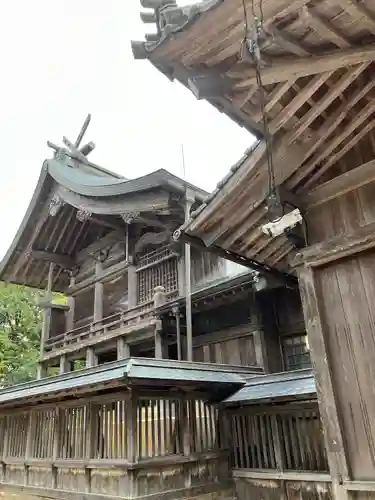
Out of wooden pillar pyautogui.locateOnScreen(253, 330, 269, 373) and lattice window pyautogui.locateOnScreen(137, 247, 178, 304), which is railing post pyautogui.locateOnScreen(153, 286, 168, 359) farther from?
wooden pillar pyautogui.locateOnScreen(253, 330, 269, 373)

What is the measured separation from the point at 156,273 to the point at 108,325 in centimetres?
228

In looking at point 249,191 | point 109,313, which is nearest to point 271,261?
point 249,191

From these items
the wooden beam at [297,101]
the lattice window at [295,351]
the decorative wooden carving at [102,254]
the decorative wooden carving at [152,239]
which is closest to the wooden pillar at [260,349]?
the lattice window at [295,351]

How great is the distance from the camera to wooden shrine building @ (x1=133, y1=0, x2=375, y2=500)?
129 inches

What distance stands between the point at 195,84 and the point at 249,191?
208 centimetres

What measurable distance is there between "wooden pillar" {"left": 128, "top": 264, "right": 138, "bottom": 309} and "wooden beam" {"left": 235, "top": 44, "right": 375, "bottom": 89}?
10538mm

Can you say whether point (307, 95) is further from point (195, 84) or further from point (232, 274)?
point (232, 274)

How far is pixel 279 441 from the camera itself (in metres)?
7.75

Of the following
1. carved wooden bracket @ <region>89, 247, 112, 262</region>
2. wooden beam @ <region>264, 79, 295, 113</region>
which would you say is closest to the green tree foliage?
carved wooden bracket @ <region>89, 247, 112, 262</region>

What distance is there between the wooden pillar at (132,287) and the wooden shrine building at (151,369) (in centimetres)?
5

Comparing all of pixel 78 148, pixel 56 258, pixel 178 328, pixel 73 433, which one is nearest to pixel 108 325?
pixel 178 328

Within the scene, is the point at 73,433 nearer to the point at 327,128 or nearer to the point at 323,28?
the point at 327,128

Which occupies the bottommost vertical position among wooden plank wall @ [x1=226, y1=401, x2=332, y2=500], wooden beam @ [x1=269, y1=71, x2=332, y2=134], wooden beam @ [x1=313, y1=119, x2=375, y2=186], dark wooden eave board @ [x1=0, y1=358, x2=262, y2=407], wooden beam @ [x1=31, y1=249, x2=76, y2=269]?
wooden plank wall @ [x1=226, y1=401, x2=332, y2=500]

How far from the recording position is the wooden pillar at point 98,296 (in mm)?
14752
